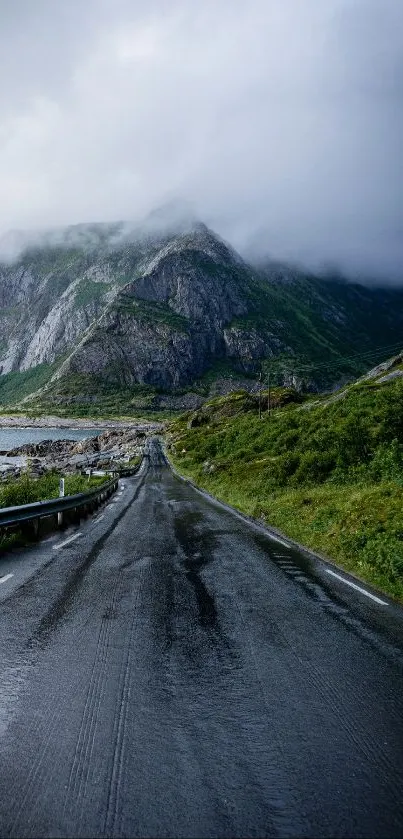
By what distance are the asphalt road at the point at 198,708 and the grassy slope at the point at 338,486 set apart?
9.05 feet

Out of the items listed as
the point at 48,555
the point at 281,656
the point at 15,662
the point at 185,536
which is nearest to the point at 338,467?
the point at 185,536

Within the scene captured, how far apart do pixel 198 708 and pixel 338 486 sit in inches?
718

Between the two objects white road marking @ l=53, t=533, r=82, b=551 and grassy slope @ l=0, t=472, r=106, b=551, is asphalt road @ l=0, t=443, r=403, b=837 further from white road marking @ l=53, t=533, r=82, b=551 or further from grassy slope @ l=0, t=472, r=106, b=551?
grassy slope @ l=0, t=472, r=106, b=551

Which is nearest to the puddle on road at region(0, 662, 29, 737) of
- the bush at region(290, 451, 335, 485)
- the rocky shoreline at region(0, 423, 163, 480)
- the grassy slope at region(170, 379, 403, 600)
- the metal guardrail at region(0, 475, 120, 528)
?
the grassy slope at region(170, 379, 403, 600)

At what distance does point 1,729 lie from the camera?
4.45 m

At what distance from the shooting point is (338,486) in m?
22.0

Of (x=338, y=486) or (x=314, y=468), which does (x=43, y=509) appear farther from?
(x=314, y=468)

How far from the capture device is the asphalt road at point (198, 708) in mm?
3439

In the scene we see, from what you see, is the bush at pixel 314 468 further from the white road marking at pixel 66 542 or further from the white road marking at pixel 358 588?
the white road marking at pixel 358 588

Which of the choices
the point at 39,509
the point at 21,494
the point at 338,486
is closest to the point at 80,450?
the point at 21,494

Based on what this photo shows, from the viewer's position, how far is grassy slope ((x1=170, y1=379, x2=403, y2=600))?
1245 cm

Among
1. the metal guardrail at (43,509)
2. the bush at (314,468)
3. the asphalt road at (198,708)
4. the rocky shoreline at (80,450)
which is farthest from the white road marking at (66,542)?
the rocky shoreline at (80,450)

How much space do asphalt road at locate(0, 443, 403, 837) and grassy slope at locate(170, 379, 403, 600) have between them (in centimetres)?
276

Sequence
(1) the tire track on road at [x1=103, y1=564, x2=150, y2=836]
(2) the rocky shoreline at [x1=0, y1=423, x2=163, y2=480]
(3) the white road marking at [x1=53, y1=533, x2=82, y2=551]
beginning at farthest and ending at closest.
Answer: (2) the rocky shoreline at [x1=0, y1=423, x2=163, y2=480] → (3) the white road marking at [x1=53, y1=533, x2=82, y2=551] → (1) the tire track on road at [x1=103, y1=564, x2=150, y2=836]
